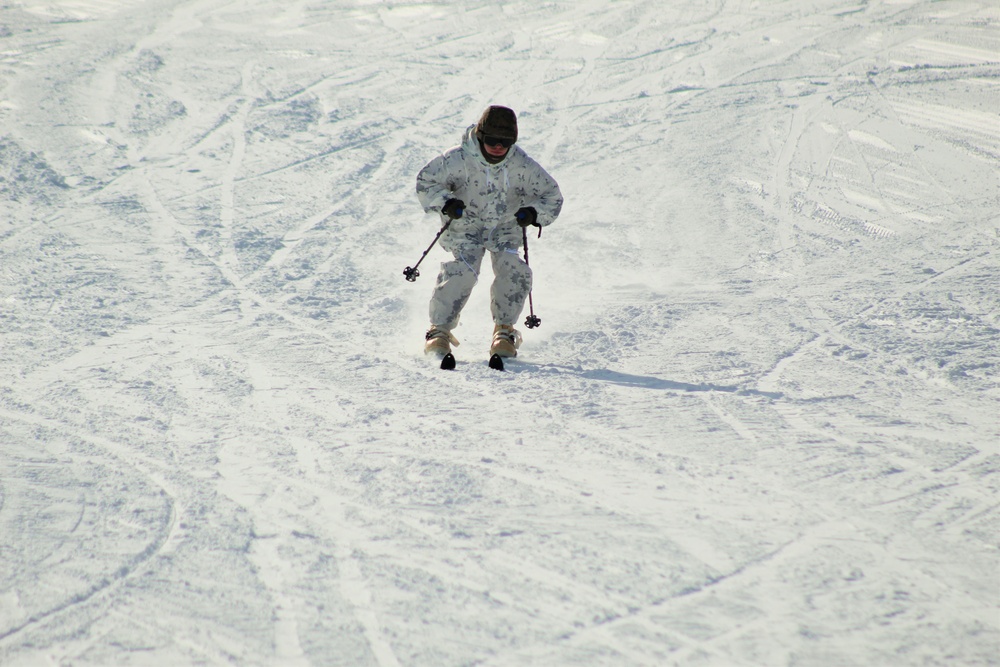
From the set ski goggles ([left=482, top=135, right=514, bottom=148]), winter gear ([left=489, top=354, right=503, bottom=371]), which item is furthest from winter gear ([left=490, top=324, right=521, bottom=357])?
ski goggles ([left=482, top=135, right=514, bottom=148])

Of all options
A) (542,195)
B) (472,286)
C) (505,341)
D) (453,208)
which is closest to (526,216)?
(542,195)

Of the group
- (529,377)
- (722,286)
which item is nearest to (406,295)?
(529,377)

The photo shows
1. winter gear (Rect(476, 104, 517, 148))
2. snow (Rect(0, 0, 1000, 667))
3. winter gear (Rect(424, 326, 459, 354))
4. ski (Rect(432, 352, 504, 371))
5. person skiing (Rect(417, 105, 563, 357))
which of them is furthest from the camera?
winter gear (Rect(424, 326, 459, 354))

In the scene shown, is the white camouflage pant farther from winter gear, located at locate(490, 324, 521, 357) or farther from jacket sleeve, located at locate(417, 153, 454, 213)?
jacket sleeve, located at locate(417, 153, 454, 213)

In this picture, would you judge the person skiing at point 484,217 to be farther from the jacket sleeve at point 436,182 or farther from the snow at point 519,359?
the snow at point 519,359

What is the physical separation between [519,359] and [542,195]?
94 centimetres

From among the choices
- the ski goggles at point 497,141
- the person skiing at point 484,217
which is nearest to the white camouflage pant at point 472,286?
the person skiing at point 484,217

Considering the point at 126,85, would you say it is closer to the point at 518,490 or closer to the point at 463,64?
the point at 463,64

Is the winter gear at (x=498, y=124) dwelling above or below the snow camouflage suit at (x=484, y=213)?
above

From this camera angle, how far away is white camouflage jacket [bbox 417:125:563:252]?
5.13 m

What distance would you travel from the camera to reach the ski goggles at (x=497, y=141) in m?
4.96

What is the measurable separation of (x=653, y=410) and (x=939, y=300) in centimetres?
246

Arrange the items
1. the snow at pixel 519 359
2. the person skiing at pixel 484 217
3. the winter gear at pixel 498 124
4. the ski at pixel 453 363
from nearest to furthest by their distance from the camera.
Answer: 1. the snow at pixel 519 359
2. the winter gear at pixel 498 124
3. the ski at pixel 453 363
4. the person skiing at pixel 484 217

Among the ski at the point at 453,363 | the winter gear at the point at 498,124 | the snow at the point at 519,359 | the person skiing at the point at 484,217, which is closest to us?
the snow at the point at 519,359
